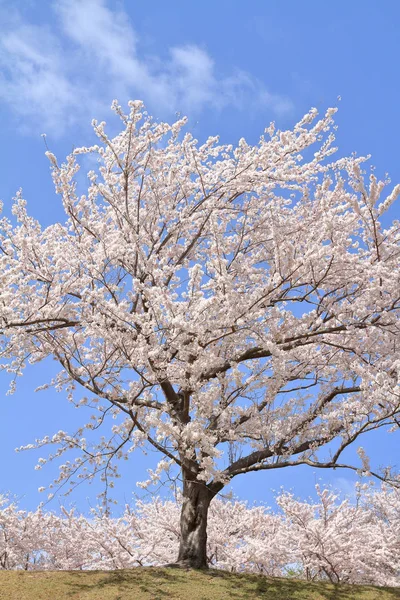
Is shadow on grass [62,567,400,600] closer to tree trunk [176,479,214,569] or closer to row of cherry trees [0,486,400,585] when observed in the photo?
tree trunk [176,479,214,569]

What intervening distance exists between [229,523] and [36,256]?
9.17 m

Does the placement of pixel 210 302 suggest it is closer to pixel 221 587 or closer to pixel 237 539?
pixel 221 587

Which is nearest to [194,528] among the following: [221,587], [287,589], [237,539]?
[221,587]

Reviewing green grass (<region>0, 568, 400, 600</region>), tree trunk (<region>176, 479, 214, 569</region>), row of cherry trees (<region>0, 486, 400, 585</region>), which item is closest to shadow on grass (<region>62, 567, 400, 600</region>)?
green grass (<region>0, 568, 400, 600</region>)

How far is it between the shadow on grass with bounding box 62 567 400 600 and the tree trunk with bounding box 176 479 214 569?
244 millimetres

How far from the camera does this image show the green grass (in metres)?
7.95

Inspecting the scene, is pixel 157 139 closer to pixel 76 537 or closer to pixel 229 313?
pixel 229 313

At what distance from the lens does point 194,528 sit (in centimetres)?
927

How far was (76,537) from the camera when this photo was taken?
48.9ft

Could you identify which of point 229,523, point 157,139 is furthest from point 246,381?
point 229,523

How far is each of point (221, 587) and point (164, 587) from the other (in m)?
0.87

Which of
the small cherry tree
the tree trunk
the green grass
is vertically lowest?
the green grass

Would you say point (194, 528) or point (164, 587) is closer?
point (164, 587)

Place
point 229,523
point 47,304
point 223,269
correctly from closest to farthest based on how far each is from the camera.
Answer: point 223,269, point 47,304, point 229,523
